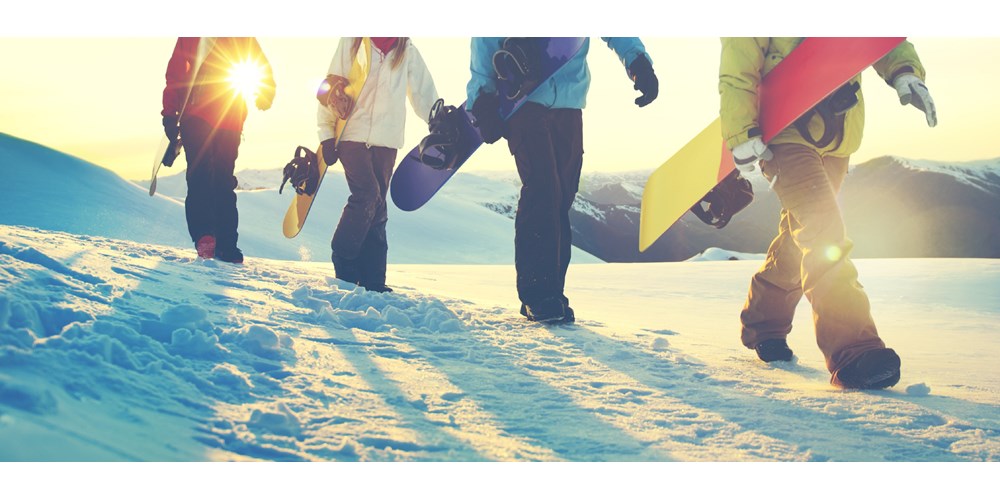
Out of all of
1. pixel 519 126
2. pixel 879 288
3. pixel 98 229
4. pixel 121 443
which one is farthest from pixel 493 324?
pixel 98 229

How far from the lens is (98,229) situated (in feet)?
20.5

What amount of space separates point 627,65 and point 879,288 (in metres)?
3.18

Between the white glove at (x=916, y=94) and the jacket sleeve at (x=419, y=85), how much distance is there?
8.16 ft

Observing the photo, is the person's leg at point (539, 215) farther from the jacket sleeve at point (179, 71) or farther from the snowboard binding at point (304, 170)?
the jacket sleeve at point (179, 71)

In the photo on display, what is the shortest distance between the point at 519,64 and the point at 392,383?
5.58 ft

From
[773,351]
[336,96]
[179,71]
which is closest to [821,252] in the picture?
[773,351]

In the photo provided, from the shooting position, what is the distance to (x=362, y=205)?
438 centimetres

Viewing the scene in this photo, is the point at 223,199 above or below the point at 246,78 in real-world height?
below

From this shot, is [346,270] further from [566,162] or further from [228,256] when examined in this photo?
[566,162]

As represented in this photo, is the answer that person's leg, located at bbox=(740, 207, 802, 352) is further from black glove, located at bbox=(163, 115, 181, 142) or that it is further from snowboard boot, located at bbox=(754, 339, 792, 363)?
black glove, located at bbox=(163, 115, 181, 142)

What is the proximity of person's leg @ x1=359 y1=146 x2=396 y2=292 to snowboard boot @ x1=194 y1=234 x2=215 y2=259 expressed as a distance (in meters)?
0.96

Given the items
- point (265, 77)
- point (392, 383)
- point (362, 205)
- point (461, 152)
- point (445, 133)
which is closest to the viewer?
point (392, 383)

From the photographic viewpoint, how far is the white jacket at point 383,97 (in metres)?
4.40

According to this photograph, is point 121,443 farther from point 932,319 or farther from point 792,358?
point 932,319
